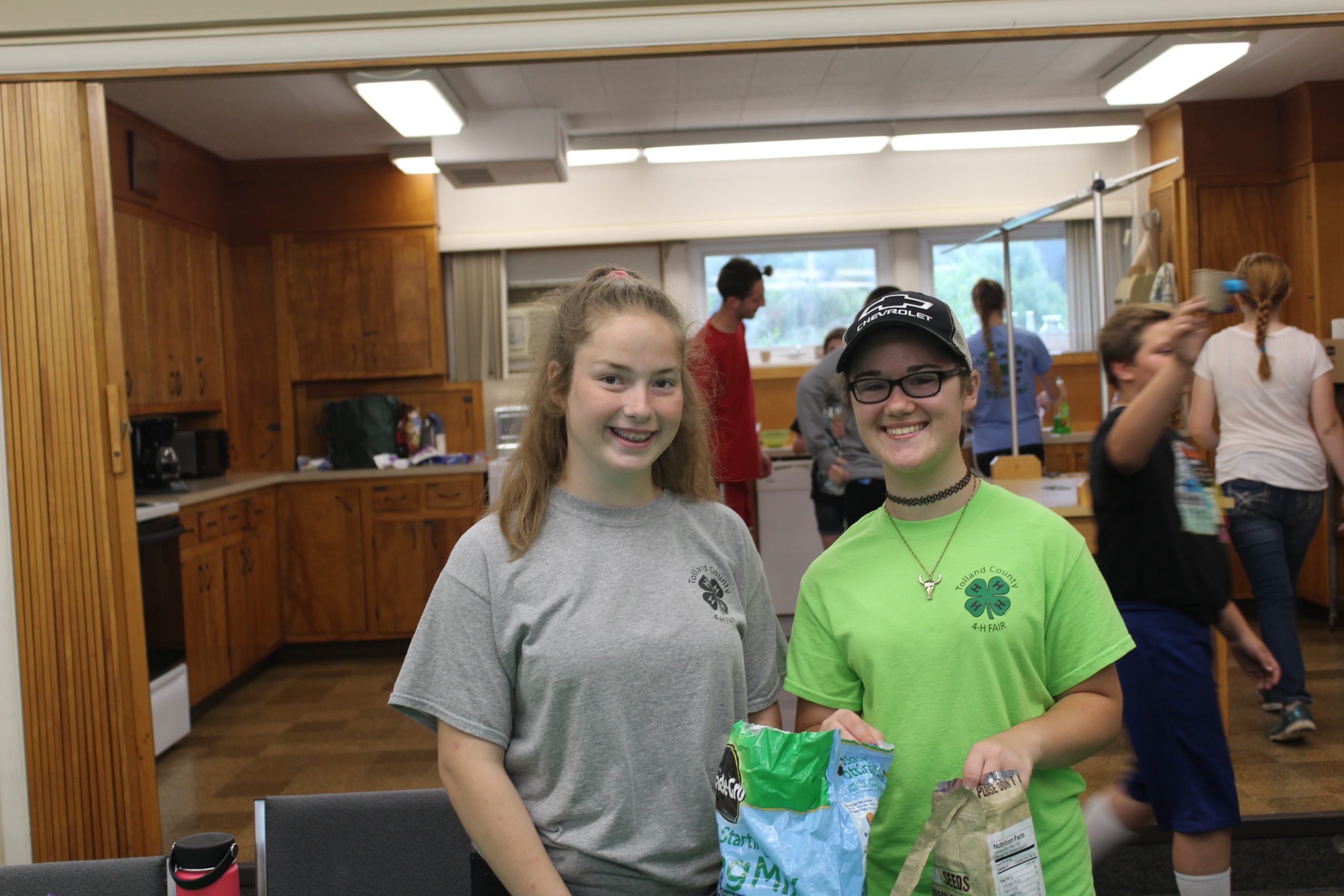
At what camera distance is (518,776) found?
133 centimetres

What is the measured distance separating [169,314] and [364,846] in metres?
4.33

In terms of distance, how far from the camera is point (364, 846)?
1678 mm

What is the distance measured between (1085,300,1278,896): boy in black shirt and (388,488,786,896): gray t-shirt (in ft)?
3.50

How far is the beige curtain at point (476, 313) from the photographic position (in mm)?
6445

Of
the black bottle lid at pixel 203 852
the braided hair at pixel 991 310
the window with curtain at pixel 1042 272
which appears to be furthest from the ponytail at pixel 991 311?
the black bottle lid at pixel 203 852

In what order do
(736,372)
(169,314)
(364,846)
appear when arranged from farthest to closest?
(169,314)
(736,372)
(364,846)

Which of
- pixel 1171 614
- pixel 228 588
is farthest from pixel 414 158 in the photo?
pixel 1171 614

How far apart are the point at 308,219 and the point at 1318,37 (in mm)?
5265

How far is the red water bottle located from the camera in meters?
1.34

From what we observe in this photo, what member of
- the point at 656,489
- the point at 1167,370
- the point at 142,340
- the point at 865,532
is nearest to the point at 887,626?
the point at 865,532

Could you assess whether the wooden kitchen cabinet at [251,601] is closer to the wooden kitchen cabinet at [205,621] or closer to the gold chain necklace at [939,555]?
the wooden kitchen cabinet at [205,621]

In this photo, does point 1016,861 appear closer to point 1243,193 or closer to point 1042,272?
point 1243,193

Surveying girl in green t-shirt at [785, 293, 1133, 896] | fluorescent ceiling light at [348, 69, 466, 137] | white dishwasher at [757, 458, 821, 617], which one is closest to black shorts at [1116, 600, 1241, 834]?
girl in green t-shirt at [785, 293, 1133, 896]

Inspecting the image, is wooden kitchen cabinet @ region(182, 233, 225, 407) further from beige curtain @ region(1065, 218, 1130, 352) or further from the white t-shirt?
beige curtain @ region(1065, 218, 1130, 352)
